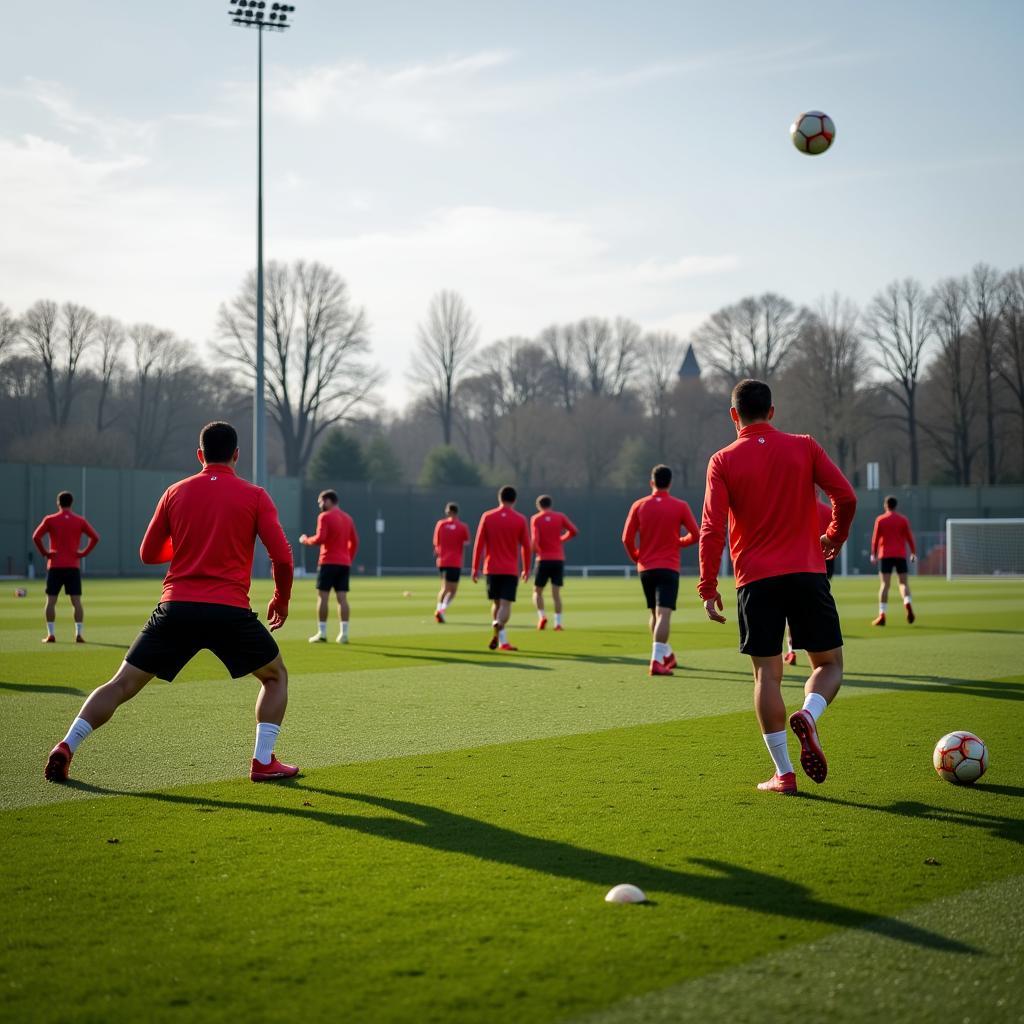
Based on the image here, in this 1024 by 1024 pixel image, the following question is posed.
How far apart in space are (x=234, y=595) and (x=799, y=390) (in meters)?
59.6

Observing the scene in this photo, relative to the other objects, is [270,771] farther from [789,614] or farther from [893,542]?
[893,542]

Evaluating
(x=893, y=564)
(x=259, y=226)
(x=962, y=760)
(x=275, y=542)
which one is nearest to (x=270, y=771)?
(x=275, y=542)

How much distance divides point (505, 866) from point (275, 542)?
2.59 metres

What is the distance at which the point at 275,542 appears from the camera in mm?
6906

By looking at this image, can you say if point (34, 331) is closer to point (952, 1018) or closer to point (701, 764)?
point (701, 764)

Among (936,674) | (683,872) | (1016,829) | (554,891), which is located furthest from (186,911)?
(936,674)

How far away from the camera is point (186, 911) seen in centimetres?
450

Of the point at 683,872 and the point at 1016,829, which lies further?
the point at 1016,829

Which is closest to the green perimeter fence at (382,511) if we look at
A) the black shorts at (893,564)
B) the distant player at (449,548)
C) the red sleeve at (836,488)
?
the distant player at (449,548)

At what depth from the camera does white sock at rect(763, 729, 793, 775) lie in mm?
6672

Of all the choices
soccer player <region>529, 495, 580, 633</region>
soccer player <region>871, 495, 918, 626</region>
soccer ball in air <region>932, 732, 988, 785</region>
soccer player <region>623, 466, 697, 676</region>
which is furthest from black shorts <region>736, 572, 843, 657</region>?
soccer player <region>871, 495, 918, 626</region>

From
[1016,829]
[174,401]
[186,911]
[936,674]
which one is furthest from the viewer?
[174,401]

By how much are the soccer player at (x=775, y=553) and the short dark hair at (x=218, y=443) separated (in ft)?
9.12

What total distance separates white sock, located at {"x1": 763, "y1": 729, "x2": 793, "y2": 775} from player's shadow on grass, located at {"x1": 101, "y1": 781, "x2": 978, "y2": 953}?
1593mm
